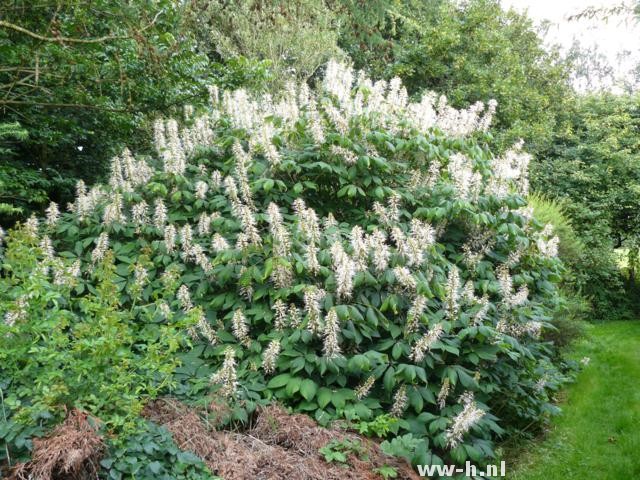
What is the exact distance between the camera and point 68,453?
2172mm

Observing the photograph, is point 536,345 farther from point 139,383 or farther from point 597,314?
point 597,314

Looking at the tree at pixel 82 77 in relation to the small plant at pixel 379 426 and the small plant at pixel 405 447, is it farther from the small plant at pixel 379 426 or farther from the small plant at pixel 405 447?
the small plant at pixel 405 447

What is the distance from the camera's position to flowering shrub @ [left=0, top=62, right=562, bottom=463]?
3.27 meters

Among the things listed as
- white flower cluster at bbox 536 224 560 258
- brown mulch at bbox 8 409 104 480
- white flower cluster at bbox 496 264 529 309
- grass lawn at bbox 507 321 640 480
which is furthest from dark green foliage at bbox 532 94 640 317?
brown mulch at bbox 8 409 104 480

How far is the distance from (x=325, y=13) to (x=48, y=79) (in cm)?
764

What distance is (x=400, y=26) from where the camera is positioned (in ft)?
46.8

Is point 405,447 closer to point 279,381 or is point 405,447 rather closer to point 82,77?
point 279,381

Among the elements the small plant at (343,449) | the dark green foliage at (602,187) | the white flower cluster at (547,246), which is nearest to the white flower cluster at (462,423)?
the small plant at (343,449)

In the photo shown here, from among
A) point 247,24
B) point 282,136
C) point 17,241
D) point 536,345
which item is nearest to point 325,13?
point 247,24

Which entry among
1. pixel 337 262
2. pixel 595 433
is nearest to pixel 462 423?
pixel 337 262

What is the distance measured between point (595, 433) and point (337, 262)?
286cm

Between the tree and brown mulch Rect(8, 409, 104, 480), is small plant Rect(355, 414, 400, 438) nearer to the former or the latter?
brown mulch Rect(8, 409, 104, 480)

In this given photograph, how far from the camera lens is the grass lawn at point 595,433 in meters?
3.78

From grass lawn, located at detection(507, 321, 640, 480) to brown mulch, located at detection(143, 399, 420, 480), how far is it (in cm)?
157
